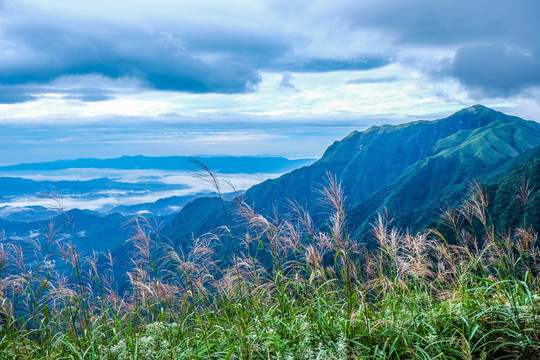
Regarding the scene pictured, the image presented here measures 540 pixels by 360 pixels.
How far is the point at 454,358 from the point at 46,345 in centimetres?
432

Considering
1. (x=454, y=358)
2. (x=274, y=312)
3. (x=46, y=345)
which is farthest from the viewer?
(x=274, y=312)

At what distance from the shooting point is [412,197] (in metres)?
140

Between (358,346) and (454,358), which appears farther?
(358,346)

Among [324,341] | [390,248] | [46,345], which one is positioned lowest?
[46,345]

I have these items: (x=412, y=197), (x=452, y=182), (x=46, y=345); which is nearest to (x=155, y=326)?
(x=46, y=345)

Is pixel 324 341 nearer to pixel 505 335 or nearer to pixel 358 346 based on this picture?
pixel 358 346

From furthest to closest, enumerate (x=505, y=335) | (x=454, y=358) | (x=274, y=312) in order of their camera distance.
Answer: (x=274, y=312) < (x=505, y=335) < (x=454, y=358)

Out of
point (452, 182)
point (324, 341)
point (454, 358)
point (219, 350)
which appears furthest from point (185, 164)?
point (452, 182)

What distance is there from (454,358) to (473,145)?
19897cm

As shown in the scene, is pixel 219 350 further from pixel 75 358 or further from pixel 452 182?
pixel 452 182

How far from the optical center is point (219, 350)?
3.71 metres

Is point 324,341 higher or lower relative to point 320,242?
lower

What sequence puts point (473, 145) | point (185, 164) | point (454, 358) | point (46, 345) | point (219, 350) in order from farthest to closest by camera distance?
point (473, 145)
point (185, 164)
point (46, 345)
point (219, 350)
point (454, 358)

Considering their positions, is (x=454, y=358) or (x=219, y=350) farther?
(x=219, y=350)
